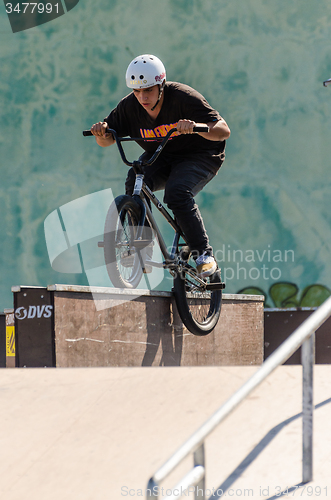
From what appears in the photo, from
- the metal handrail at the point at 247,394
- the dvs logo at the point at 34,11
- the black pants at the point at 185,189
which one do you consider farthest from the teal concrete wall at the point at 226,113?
the metal handrail at the point at 247,394

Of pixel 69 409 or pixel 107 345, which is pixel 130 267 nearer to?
pixel 107 345

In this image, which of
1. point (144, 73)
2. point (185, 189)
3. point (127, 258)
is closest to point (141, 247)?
point (127, 258)

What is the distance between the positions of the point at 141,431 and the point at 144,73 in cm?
241

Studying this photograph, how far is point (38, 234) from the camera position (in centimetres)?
775

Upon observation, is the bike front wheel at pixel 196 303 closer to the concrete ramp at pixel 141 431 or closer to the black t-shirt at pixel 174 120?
the black t-shirt at pixel 174 120

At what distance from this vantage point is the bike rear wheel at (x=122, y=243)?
130 inches

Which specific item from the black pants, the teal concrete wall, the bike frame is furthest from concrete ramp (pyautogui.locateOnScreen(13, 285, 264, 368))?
the teal concrete wall

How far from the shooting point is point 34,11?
7660 millimetres

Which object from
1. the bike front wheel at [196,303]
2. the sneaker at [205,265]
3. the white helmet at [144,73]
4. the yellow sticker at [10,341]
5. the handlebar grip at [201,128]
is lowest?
the yellow sticker at [10,341]

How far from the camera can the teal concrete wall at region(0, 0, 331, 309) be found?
762 centimetres

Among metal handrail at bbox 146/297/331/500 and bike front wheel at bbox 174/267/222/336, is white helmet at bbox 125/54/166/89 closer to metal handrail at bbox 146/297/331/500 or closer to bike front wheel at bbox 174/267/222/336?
bike front wheel at bbox 174/267/222/336

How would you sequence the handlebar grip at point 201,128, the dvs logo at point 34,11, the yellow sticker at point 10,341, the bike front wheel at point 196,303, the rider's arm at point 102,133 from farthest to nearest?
1. the dvs logo at point 34,11
2. the yellow sticker at point 10,341
3. the bike front wheel at point 196,303
4. the rider's arm at point 102,133
5. the handlebar grip at point 201,128

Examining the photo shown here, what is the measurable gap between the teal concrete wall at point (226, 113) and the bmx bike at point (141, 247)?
11.6 feet

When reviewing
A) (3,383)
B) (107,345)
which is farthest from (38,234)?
(3,383)
